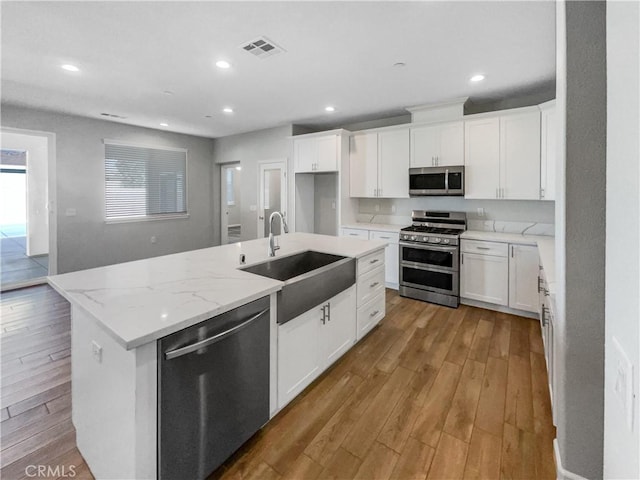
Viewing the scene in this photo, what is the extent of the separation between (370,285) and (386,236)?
5.52 feet

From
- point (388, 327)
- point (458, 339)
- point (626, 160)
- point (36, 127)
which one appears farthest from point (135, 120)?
point (626, 160)

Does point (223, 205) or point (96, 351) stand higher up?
point (223, 205)

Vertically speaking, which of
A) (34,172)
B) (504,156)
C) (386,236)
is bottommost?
(386,236)

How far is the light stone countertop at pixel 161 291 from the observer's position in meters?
1.24

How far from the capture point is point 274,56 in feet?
9.27

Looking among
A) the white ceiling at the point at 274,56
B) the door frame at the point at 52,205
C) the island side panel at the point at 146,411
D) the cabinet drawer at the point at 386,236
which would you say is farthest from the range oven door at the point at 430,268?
the door frame at the point at 52,205

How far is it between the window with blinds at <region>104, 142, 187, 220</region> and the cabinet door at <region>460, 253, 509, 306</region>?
5.61m

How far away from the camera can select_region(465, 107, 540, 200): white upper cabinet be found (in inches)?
140

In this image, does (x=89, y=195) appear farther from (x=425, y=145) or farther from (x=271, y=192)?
(x=425, y=145)

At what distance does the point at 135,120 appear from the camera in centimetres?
529

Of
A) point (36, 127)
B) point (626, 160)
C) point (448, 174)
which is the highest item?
point (36, 127)

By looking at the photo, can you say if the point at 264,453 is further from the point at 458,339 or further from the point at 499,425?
the point at 458,339

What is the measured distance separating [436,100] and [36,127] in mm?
5838

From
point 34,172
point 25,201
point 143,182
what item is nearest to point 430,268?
point 143,182
